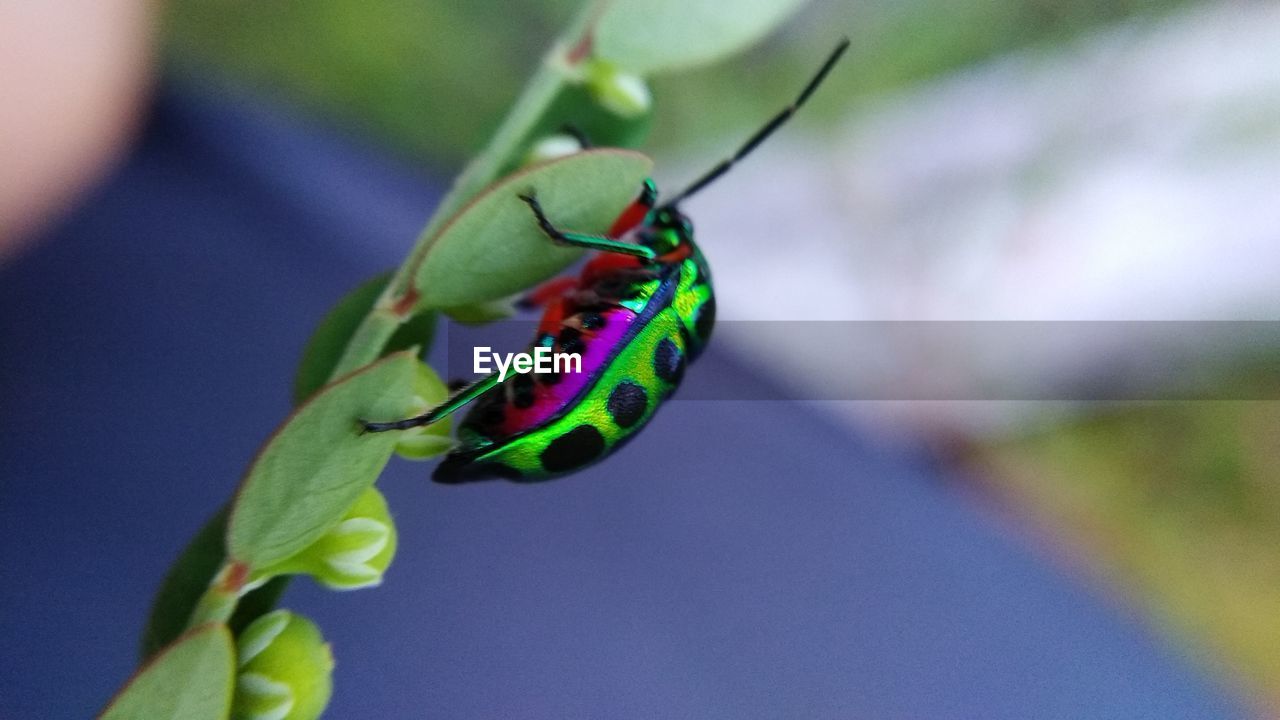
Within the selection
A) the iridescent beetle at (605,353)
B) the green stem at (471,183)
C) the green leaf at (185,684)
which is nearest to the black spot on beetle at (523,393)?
the iridescent beetle at (605,353)

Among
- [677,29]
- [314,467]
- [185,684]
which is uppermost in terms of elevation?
[677,29]

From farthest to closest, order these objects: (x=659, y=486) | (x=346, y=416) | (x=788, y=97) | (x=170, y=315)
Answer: (x=788, y=97), (x=659, y=486), (x=170, y=315), (x=346, y=416)

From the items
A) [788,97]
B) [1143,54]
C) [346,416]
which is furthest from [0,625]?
[1143,54]

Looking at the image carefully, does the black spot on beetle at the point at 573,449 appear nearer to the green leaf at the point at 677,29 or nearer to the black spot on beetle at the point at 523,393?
the black spot on beetle at the point at 523,393

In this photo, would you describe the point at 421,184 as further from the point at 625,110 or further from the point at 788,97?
the point at 625,110

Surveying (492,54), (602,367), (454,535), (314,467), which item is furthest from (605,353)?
(492,54)

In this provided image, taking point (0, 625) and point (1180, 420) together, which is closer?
point (0, 625)

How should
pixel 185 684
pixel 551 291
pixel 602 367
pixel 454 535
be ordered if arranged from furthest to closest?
pixel 454 535
pixel 551 291
pixel 602 367
pixel 185 684

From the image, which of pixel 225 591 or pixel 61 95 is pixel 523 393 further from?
pixel 61 95
